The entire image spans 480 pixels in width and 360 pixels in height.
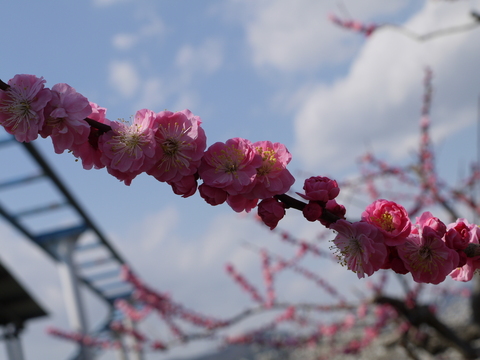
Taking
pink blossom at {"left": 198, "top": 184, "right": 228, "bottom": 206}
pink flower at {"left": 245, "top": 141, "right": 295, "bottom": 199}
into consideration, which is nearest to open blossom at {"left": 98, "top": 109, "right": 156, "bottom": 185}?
pink blossom at {"left": 198, "top": 184, "right": 228, "bottom": 206}

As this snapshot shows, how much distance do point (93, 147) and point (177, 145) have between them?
18 cm

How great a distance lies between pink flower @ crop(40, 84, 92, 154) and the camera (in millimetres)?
912

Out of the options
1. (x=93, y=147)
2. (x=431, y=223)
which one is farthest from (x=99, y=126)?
(x=431, y=223)

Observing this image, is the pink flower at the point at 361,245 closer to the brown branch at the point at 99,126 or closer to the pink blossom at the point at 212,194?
the pink blossom at the point at 212,194

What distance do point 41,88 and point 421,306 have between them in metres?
3.71

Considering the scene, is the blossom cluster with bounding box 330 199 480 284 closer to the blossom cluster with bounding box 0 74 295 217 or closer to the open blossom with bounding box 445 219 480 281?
the open blossom with bounding box 445 219 480 281

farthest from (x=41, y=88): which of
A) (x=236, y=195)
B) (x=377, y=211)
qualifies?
(x=377, y=211)

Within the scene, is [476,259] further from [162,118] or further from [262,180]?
[162,118]

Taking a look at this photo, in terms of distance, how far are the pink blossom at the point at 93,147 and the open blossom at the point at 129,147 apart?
0.04 meters

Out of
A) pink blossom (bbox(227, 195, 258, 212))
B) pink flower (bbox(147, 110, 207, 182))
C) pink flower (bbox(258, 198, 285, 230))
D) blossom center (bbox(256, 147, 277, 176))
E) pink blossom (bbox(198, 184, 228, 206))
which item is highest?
pink flower (bbox(147, 110, 207, 182))

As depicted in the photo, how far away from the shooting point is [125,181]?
0.97 metres

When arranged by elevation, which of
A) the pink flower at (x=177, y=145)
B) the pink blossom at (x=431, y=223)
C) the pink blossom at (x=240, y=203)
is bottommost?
the pink blossom at (x=431, y=223)

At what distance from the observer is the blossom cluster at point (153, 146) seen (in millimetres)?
926

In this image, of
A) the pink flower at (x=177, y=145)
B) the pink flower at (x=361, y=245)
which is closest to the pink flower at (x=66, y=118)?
the pink flower at (x=177, y=145)
